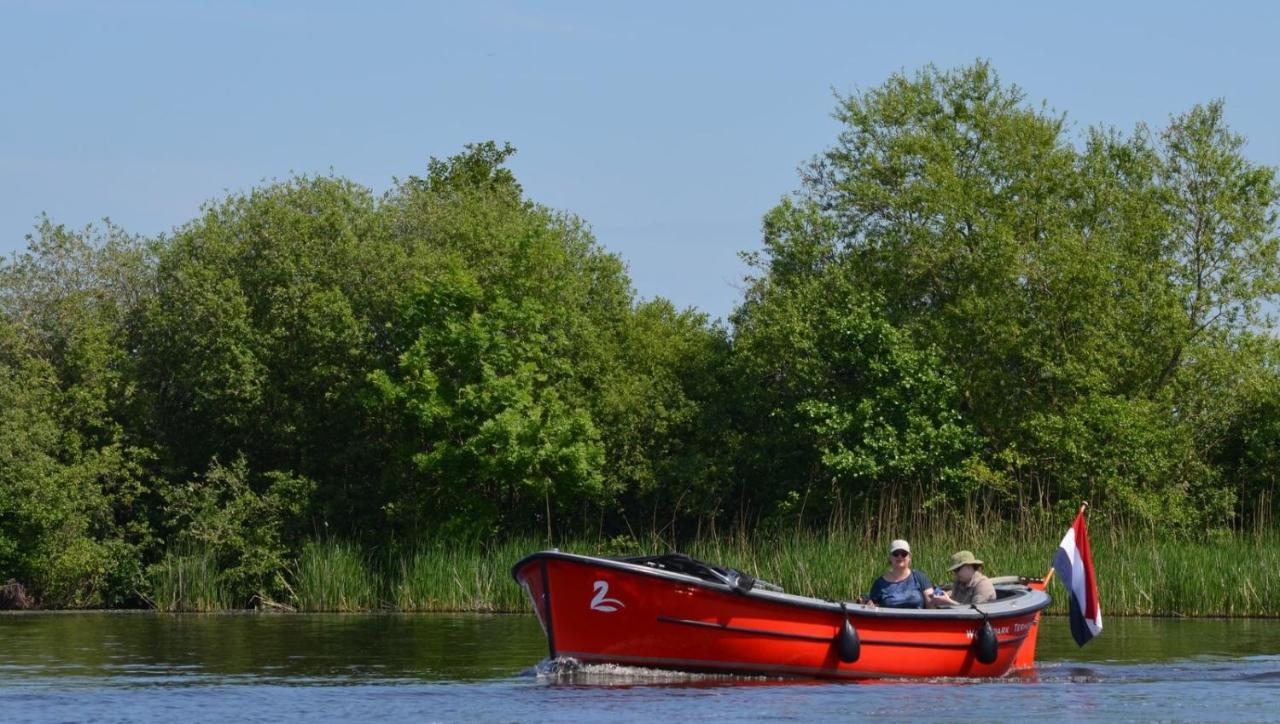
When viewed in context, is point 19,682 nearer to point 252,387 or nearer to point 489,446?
point 489,446

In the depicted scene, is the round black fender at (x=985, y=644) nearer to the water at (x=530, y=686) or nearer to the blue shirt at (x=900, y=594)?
the water at (x=530, y=686)

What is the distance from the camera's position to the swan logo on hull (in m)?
19.4

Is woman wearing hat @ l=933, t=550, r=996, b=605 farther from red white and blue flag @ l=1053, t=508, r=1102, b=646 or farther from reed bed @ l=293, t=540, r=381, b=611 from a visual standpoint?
reed bed @ l=293, t=540, r=381, b=611

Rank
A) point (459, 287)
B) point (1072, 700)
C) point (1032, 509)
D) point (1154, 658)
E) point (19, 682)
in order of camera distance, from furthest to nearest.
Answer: point (459, 287), point (1032, 509), point (1154, 658), point (19, 682), point (1072, 700)

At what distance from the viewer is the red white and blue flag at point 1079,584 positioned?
2316 centimetres

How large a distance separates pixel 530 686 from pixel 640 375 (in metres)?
27.2

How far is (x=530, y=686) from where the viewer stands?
63.8 feet

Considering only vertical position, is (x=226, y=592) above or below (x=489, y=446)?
below

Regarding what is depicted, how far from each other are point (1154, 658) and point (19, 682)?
1319 centimetres

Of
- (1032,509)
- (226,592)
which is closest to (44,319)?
(226,592)

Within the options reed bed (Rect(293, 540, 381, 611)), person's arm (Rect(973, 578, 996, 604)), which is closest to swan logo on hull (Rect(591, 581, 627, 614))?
person's arm (Rect(973, 578, 996, 604))

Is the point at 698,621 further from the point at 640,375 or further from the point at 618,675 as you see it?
the point at 640,375

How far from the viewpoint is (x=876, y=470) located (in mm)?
39719

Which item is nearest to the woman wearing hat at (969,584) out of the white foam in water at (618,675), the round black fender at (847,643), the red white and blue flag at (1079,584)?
the red white and blue flag at (1079,584)
